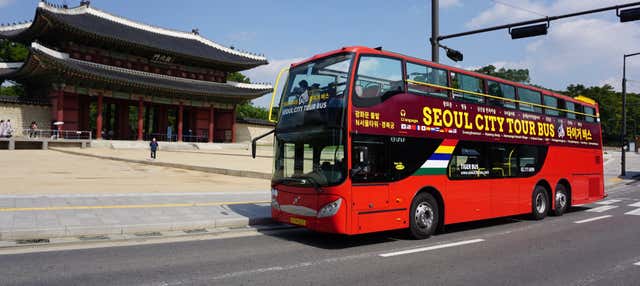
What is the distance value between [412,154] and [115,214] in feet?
20.4

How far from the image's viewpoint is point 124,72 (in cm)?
3509

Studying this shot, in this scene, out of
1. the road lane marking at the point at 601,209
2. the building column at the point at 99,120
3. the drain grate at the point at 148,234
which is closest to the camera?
the drain grate at the point at 148,234

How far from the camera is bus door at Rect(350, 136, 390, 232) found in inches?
279

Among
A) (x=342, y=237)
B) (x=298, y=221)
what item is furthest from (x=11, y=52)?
(x=342, y=237)

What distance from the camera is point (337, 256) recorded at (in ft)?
21.7

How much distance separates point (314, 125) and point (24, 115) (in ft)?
108

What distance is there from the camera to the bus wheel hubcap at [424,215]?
316 inches

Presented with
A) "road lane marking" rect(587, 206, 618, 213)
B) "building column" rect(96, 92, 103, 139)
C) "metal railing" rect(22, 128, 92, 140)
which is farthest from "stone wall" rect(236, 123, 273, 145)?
"road lane marking" rect(587, 206, 618, 213)

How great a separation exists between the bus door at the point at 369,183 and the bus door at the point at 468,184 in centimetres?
176

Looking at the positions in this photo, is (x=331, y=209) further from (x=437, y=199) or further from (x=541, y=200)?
(x=541, y=200)

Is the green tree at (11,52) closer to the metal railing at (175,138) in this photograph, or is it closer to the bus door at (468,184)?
the metal railing at (175,138)

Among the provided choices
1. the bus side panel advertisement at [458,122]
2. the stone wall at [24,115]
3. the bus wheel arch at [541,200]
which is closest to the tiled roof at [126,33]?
the stone wall at [24,115]

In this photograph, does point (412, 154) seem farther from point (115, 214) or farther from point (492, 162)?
point (115, 214)

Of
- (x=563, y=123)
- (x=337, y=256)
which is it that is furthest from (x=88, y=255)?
(x=563, y=123)
